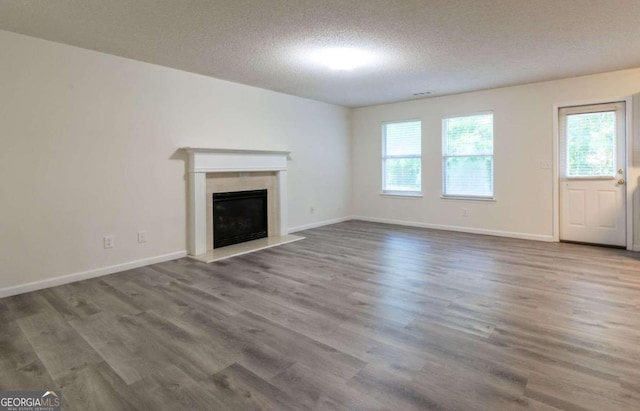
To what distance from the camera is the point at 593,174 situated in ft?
Answer: 16.1

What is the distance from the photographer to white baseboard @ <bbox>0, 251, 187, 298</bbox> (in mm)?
3248

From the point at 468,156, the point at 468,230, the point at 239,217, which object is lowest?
the point at 468,230

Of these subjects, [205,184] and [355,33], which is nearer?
[355,33]

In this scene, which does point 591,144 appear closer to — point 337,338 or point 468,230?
point 468,230

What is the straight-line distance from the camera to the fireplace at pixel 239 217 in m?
4.96

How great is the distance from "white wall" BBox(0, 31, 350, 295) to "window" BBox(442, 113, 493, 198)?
11.8ft

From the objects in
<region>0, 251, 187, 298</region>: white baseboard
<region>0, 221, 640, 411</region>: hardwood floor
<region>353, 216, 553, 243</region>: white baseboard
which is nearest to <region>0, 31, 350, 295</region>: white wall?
<region>0, 251, 187, 298</region>: white baseboard

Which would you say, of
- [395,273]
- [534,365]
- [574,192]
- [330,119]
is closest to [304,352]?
[534,365]

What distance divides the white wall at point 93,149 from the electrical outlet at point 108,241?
3 cm

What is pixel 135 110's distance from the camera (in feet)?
13.3

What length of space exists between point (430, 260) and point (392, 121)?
3.53 meters

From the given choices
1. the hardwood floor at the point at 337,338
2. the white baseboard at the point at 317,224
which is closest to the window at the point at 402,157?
the white baseboard at the point at 317,224

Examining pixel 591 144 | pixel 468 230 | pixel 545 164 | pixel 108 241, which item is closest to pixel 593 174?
pixel 591 144

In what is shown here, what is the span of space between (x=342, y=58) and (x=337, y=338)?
3.06 m
